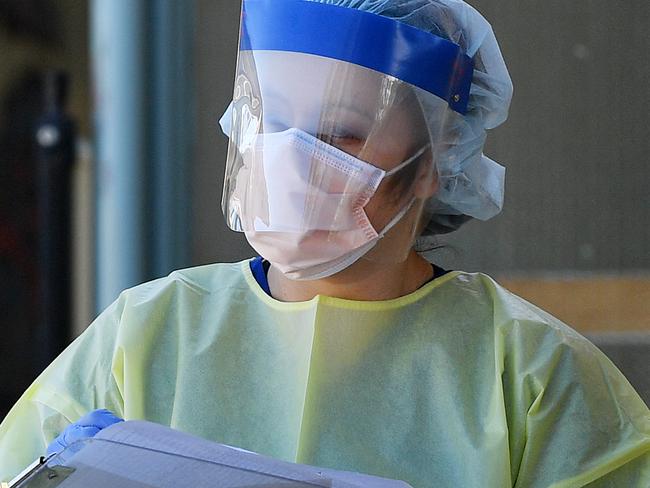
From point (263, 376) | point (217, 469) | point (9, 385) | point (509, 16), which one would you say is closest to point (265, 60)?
point (263, 376)

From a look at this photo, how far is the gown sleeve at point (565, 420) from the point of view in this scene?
1.87m

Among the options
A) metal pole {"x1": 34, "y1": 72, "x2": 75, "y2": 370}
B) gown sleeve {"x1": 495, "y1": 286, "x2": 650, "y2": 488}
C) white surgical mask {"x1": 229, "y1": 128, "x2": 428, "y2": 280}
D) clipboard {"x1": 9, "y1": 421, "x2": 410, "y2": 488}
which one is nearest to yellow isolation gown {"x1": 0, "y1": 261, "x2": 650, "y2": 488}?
gown sleeve {"x1": 495, "y1": 286, "x2": 650, "y2": 488}

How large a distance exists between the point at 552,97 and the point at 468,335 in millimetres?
1902

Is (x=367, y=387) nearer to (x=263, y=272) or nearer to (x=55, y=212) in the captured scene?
(x=263, y=272)

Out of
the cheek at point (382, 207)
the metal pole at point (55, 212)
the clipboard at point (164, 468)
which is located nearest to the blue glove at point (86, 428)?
the clipboard at point (164, 468)

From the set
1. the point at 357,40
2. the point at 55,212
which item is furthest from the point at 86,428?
Result: the point at 55,212

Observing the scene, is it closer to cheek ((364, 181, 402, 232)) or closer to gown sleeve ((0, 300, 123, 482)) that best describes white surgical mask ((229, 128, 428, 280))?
cheek ((364, 181, 402, 232))

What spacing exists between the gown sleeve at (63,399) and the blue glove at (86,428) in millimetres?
204

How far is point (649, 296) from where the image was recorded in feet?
11.5

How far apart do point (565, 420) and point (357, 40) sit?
2.29ft

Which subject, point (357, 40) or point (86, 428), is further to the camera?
point (357, 40)

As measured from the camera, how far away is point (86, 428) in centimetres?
169

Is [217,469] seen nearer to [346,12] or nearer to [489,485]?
[489,485]

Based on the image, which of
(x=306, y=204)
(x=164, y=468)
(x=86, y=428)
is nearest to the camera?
(x=164, y=468)
